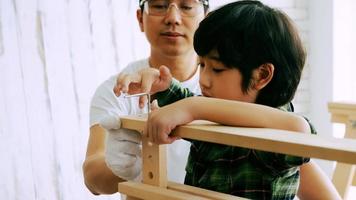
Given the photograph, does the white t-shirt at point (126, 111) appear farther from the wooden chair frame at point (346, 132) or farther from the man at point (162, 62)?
the wooden chair frame at point (346, 132)

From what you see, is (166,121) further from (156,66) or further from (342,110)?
(342,110)

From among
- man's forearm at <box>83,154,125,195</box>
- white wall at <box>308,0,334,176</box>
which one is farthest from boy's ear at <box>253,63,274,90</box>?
white wall at <box>308,0,334,176</box>

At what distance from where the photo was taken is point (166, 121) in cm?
72

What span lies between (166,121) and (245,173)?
21 cm

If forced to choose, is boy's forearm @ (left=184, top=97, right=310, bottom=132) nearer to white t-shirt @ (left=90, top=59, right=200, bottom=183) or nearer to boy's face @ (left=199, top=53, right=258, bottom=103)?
boy's face @ (left=199, top=53, right=258, bottom=103)

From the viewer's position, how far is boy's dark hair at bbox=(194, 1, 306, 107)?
0.91 m

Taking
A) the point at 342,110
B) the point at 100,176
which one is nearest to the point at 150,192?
the point at 100,176

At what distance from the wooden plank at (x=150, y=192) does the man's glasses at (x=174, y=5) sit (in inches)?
23.8

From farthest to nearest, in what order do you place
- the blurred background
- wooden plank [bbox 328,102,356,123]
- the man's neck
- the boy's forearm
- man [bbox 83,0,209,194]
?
the blurred background, wooden plank [bbox 328,102,356,123], the man's neck, man [bbox 83,0,209,194], the boy's forearm

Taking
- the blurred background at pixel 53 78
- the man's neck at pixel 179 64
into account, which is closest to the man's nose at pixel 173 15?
the man's neck at pixel 179 64

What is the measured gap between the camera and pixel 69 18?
204 cm

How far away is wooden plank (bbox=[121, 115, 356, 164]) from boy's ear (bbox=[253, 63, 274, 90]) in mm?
245

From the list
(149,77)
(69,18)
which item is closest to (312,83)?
(69,18)

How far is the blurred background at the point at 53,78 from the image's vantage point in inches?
74.5
